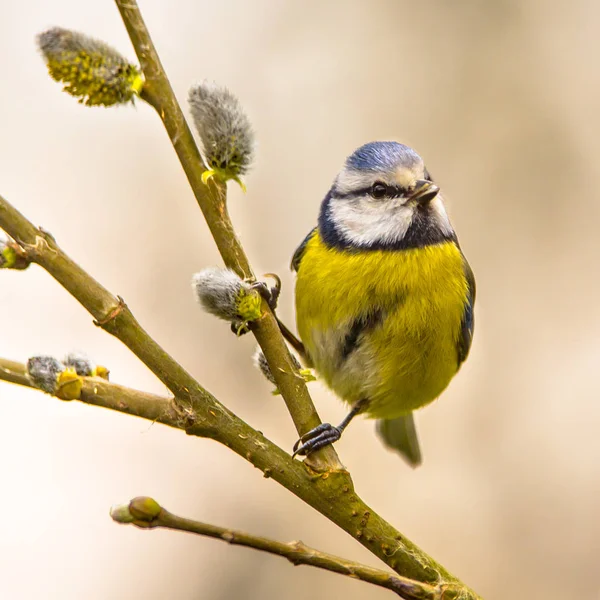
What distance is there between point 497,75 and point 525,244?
990 mm

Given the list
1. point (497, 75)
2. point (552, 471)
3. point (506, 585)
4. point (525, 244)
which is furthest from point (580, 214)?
point (506, 585)

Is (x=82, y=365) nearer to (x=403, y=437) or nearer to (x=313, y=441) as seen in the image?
(x=313, y=441)

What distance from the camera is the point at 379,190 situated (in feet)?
9.25

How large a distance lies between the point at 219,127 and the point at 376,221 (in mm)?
1114

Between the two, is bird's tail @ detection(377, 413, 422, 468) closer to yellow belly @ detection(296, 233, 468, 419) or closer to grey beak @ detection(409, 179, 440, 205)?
yellow belly @ detection(296, 233, 468, 419)

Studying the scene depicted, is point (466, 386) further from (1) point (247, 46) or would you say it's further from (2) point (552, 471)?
(1) point (247, 46)

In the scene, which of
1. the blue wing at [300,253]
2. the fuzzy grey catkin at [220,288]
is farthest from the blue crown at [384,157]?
the fuzzy grey catkin at [220,288]

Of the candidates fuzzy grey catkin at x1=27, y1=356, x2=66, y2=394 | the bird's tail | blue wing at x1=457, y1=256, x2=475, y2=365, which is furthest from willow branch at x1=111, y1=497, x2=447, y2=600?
the bird's tail

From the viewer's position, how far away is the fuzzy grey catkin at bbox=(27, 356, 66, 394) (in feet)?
4.90

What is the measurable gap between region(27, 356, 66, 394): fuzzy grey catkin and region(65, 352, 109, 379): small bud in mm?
63

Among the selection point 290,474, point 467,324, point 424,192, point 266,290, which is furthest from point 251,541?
point 467,324

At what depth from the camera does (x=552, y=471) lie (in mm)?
4254

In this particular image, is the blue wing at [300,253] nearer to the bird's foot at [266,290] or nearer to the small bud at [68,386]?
the bird's foot at [266,290]

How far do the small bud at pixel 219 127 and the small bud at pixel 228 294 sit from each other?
20cm
